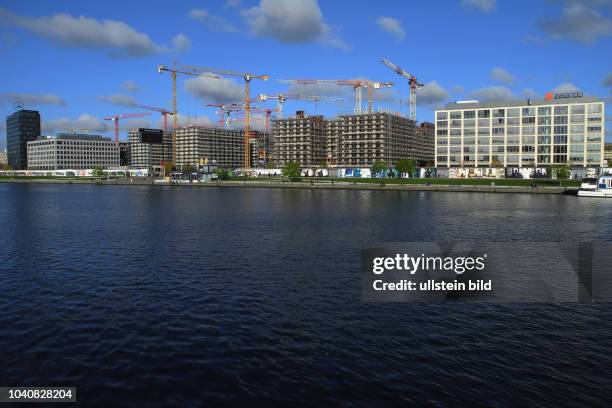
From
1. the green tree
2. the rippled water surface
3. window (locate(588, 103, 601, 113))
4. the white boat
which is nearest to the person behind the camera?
the rippled water surface

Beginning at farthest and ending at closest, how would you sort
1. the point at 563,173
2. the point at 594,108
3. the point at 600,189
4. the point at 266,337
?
the point at 594,108, the point at 563,173, the point at 600,189, the point at 266,337

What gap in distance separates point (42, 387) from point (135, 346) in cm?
448

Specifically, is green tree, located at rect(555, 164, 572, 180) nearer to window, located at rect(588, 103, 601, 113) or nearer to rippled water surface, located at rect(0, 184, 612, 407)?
window, located at rect(588, 103, 601, 113)

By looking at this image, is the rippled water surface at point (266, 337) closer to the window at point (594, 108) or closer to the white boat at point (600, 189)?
the white boat at point (600, 189)

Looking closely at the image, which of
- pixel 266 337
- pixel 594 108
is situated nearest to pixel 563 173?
pixel 594 108

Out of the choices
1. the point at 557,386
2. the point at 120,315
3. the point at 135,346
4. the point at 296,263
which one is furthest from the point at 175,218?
the point at 557,386

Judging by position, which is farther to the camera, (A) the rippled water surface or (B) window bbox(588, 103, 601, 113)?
(B) window bbox(588, 103, 601, 113)

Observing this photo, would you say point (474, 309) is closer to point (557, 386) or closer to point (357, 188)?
point (557, 386)

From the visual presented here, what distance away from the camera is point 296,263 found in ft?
135

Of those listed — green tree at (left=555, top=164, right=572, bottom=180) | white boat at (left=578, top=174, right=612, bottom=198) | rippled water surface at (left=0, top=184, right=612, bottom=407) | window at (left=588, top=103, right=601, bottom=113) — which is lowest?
rippled water surface at (left=0, top=184, right=612, bottom=407)

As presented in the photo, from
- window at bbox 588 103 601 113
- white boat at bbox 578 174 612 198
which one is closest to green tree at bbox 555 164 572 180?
window at bbox 588 103 601 113

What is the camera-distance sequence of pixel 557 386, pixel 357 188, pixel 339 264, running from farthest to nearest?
1. pixel 357 188
2. pixel 339 264
3. pixel 557 386

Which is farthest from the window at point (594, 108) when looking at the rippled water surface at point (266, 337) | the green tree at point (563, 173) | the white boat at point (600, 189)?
the rippled water surface at point (266, 337)

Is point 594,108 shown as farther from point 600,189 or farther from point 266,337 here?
point 266,337
